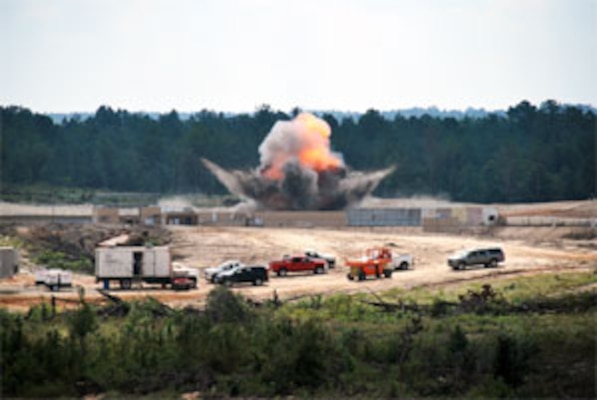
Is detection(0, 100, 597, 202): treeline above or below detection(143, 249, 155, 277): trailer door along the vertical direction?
above

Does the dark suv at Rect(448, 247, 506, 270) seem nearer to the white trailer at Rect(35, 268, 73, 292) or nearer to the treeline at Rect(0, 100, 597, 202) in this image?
the white trailer at Rect(35, 268, 73, 292)

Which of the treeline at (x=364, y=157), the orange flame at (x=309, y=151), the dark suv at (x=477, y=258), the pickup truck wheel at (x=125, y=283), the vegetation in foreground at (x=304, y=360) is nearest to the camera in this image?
the vegetation in foreground at (x=304, y=360)

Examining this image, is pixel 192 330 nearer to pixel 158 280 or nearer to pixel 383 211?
pixel 158 280

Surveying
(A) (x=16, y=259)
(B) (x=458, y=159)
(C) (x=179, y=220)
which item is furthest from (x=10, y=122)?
(A) (x=16, y=259)

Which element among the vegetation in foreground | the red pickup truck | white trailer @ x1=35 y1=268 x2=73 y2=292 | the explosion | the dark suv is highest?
the explosion

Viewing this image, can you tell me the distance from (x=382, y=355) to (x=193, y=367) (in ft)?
21.2

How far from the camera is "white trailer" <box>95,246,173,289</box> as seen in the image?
6675 centimetres

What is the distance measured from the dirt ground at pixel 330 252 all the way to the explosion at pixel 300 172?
12.3m

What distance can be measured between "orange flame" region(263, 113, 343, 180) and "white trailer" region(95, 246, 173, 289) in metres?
51.7

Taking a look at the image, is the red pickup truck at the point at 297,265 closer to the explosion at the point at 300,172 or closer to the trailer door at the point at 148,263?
the trailer door at the point at 148,263

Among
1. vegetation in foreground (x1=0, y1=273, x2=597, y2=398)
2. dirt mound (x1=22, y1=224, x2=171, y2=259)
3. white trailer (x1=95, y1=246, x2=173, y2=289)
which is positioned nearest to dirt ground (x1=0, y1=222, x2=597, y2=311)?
white trailer (x1=95, y1=246, x2=173, y2=289)

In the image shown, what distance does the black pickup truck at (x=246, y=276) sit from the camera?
68688 millimetres

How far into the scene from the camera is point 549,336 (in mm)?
41094

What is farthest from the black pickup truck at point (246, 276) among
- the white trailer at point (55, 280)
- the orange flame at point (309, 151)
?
the orange flame at point (309, 151)
